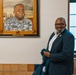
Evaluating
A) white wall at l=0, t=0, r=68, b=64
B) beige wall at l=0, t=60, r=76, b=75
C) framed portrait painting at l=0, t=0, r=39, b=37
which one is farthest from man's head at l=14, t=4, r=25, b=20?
beige wall at l=0, t=60, r=76, b=75

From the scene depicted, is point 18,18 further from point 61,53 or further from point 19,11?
point 61,53

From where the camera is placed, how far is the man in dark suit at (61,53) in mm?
2135

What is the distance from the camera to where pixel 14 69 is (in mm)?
2818

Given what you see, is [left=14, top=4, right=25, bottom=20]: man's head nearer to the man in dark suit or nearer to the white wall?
the white wall

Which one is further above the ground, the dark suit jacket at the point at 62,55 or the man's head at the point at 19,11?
the man's head at the point at 19,11

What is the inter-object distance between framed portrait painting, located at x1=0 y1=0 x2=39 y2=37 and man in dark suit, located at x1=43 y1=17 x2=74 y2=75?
0.59 meters

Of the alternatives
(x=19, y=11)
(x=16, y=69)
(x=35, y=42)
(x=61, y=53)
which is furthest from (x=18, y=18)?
(x=61, y=53)

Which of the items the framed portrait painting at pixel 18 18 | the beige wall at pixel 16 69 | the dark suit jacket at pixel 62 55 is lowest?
the beige wall at pixel 16 69

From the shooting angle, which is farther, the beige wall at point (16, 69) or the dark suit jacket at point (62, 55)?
the beige wall at point (16, 69)

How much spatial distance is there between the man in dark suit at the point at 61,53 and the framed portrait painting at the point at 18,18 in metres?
0.59

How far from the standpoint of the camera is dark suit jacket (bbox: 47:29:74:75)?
2133mm

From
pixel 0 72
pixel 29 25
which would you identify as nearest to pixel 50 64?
pixel 29 25

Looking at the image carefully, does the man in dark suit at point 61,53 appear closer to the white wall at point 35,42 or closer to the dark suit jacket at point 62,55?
the dark suit jacket at point 62,55

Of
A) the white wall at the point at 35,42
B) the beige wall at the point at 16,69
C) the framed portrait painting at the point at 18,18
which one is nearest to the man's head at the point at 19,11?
the framed portrait painting at the point at 18,18
